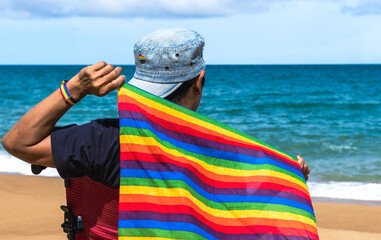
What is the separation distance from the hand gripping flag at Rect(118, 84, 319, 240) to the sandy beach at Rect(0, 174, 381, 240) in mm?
3593

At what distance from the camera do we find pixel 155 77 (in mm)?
1807

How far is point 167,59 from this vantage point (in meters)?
1.77

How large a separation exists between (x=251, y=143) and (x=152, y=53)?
0.55 meters

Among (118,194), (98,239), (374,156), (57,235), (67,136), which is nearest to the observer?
(67,136)

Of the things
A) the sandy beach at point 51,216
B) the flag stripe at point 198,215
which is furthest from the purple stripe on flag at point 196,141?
the sandy beach at point 51,216

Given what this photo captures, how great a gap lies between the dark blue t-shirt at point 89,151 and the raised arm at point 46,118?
0.04 metres

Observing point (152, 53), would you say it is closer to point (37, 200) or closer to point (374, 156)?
point (37, 200)

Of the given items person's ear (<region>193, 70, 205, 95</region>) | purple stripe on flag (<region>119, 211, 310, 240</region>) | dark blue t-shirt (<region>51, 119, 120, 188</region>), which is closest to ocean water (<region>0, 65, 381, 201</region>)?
purple stripe on flag (<region>119, 211, 310, 240</region>)

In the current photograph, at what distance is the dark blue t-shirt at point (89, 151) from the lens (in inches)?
63.4

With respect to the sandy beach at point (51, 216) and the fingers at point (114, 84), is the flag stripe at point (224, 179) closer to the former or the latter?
the fingers at point (114, 84)

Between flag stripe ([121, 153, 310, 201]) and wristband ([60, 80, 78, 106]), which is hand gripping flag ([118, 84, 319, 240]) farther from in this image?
wristband ([60, 80, 78, 106])

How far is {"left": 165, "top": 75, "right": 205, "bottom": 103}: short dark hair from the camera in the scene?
5.98 feet

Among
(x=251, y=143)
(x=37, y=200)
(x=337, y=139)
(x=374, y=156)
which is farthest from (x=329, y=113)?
(x=251, y=143)

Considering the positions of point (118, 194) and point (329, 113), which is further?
point (329, 113)
